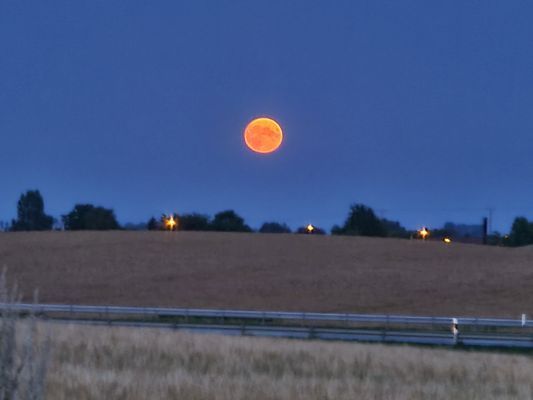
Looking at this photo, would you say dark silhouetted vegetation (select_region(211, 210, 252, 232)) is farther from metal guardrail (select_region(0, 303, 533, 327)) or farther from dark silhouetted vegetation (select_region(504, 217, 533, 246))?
metal guardrail (select_region(0, 303, 533, 327))

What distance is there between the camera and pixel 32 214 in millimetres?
123500

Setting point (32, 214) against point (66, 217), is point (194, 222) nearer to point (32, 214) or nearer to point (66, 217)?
point (66, 217)

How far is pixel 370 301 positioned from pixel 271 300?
4084 millimetres

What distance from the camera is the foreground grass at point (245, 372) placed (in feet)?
37.7

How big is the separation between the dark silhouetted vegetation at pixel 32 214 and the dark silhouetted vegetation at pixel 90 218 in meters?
13.5

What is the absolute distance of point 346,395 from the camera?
38.7 ft

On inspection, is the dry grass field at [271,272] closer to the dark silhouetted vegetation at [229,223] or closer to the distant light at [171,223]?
the distant light at [171,223]

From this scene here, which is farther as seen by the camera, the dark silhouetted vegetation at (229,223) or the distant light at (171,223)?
the dark silhouetted vegetation at (229,223)

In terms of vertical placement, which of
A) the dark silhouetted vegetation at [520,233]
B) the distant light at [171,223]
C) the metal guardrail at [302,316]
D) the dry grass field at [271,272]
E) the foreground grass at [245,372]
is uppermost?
the dark silhouetted vegetation at [520,233]

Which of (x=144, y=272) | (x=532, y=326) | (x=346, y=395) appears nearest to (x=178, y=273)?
(x=144, y=272)

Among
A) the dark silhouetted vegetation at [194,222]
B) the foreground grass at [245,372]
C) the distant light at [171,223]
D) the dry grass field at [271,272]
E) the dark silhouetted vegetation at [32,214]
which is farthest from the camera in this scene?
the dark silhouetted vegetation at [32,214]

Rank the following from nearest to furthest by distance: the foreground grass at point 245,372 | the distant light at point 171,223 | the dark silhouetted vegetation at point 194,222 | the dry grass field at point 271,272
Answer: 1. the foreground grass at point 245,372
2. the dry grass field at point 271,272
3. the distant light at point 171,223
4. the dark silhouetted vegetation at point 194,222

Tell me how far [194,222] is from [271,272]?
45360 mm

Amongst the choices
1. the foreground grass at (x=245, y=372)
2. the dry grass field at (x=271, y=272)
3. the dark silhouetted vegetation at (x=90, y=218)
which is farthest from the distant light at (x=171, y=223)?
the foreground grass at (x=245, y=372)
